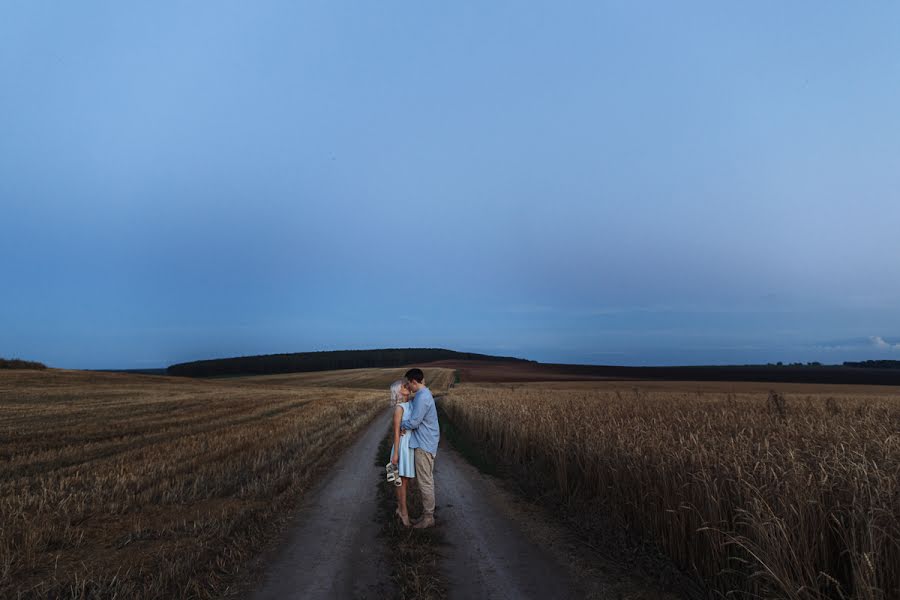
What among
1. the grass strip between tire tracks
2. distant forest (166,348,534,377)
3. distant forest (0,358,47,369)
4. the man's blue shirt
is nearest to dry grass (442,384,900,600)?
the grass strip between tire tracks

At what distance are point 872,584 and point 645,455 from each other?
3875 mm

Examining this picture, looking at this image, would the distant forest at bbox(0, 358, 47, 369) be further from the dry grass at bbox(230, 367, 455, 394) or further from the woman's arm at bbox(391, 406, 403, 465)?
the woman's arm at bbox(391, 406, 403, 465)

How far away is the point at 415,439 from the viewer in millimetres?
8828

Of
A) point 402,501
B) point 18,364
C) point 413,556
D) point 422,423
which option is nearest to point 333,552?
point 413,556

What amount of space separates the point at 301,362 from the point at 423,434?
14158 centimetres

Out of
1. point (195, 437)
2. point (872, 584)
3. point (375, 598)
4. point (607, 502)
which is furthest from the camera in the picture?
point (195, 437)

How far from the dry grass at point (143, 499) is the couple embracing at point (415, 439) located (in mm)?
2332

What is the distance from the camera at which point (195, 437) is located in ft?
60.9

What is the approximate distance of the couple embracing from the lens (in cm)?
861

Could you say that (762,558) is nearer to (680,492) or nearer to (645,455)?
(680,492)

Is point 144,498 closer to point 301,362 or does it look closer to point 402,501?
point 402,501

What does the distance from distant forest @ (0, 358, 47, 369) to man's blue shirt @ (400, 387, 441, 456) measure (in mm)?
76678

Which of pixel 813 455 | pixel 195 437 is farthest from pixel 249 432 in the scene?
pixel 813 455

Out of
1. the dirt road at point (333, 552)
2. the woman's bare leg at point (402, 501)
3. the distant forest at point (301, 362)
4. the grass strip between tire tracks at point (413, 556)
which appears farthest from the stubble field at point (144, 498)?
the distant forest at point (301, 362)
